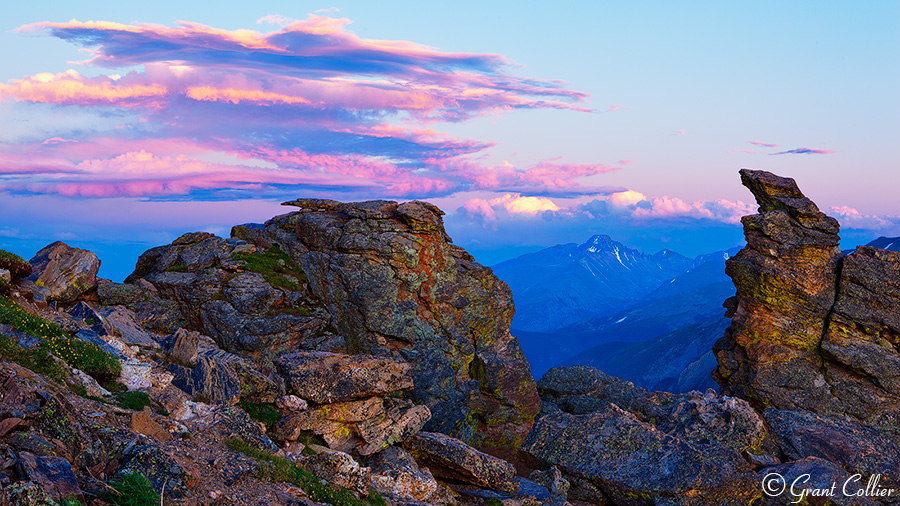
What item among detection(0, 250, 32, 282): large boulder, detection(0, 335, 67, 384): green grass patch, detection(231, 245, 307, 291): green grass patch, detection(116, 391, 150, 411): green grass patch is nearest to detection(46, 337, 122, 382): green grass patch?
detection(0, 335, 67, 384): green grass patch

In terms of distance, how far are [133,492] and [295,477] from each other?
333 inches

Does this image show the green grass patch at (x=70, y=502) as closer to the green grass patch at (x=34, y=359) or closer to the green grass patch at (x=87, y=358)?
the green grass patch at (x=34, y=359)

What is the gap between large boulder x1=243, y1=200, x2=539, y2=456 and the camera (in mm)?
58438

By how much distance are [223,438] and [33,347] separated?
911cm

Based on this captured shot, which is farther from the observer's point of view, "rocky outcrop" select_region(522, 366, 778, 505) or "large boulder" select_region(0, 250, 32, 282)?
"large boulder" select_region(0, 250, 32, 282)

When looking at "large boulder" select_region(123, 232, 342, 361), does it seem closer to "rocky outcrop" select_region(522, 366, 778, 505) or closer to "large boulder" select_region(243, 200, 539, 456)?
"large boulder" select_region(243, 200, 539, 456)

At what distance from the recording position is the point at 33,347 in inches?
968

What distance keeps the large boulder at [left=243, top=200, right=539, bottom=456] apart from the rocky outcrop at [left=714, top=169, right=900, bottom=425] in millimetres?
25109

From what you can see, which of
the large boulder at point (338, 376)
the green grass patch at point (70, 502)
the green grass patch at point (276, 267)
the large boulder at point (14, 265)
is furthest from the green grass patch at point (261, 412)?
the green grass patch at point (276, 267)

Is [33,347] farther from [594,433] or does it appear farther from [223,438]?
[594,433]

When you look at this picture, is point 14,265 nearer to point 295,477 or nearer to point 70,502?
point 295,477

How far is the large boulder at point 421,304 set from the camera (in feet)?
192

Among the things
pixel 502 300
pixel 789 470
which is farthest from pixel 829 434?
pixel 502 300

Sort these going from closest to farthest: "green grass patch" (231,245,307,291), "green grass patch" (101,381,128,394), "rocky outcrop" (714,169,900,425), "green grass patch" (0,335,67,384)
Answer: "green grass patch" (0,335,67,384) < "green grass patch" (101,381,128,394) < "rocky outcrop" (714,169,900,425) < "green grass patch" (231,245,307,291)
